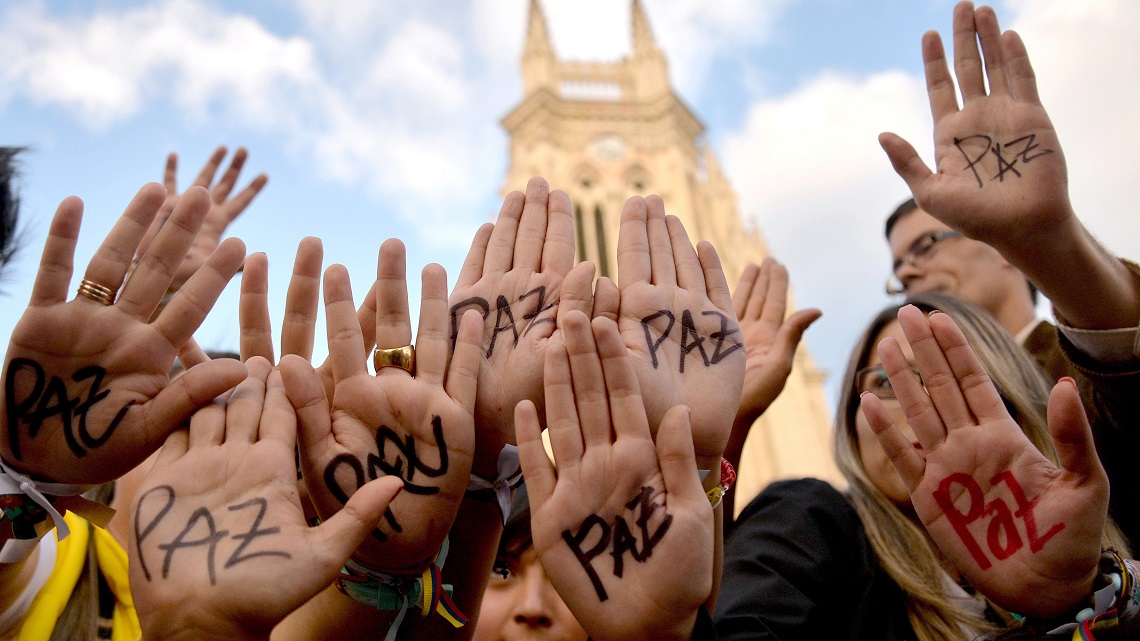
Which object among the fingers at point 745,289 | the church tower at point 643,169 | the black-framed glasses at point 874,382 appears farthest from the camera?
the church tower at point 643,169

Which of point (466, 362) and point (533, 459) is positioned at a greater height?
point (466, 362)

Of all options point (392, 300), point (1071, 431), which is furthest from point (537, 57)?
point (1071, 431)

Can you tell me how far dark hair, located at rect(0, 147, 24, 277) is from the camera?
2.34 m

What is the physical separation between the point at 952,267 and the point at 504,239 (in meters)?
2.41

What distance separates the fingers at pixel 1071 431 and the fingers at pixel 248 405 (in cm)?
151

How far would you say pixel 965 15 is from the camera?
86.2 inches

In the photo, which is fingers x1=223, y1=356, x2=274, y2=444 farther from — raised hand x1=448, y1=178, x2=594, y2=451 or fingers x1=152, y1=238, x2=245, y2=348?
raised hand x1=448, y1=178, x2=594, y2=451

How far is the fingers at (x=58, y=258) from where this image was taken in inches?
60.5

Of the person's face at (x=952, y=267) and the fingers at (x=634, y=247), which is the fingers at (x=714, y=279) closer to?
the fingers at (x=634, y=247)

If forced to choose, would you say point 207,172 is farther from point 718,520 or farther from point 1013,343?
point 1013,343

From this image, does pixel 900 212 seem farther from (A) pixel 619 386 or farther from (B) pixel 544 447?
(B) pixel 544 447

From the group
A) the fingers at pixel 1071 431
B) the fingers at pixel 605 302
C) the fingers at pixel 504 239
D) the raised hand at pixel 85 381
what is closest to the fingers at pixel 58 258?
the raised hand at pixel 85 381

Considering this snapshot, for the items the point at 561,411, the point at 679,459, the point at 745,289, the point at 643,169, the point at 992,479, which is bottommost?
the point at 992,479

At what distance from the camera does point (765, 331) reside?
2.81 m
